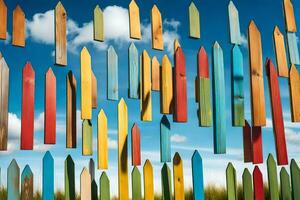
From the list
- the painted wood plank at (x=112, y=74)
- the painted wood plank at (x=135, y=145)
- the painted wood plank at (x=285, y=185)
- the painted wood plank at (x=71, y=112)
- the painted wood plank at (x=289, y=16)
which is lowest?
the painted wood plank at (x=285, y=185)

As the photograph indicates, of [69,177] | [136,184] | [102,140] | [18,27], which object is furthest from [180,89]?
[18,27]

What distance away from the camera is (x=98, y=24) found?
14.6ft

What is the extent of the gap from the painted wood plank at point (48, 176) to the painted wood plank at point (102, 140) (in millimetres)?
446

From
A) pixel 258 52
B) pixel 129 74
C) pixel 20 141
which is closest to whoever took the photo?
pixel 20 141

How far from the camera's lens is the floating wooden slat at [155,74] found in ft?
15.0

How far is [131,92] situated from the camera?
4.43 metres

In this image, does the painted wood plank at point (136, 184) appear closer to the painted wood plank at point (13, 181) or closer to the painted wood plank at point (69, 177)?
the painted wood plank at point (69, 177)

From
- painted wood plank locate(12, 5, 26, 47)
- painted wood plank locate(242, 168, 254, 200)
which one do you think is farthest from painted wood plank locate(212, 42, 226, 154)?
painted wood plank locate(12, 5, 26, 47)

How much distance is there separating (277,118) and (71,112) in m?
2.08

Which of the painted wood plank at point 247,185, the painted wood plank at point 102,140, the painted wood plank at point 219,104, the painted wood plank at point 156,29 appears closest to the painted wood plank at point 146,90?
the painted wood plank at point 156,29

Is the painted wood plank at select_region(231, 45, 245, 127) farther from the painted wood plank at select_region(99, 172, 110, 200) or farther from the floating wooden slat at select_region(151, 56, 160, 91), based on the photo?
the painted wood plank at select_region(99, 172, 110, 200)

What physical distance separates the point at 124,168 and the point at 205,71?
125cm

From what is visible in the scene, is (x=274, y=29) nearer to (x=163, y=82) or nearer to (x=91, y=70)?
(x=163, y=82)

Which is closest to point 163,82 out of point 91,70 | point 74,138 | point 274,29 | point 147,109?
point 147,109
